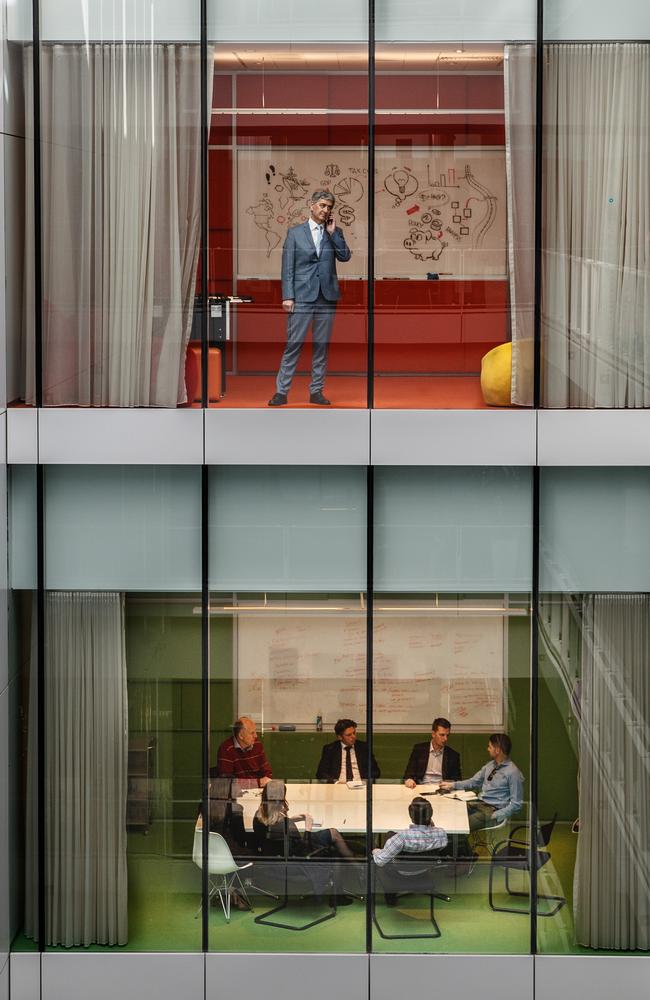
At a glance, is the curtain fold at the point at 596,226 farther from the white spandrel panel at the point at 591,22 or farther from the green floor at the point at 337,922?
the green floor at the point at 337,922

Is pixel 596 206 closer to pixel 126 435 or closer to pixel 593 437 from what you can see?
pixel 593 437

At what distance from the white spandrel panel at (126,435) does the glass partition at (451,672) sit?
176 centimetres

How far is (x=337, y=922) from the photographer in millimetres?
11633

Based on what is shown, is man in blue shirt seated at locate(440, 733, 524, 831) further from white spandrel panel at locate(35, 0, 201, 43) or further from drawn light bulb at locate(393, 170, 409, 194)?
white spandrel panel at locate(35, 0, 201, 43)

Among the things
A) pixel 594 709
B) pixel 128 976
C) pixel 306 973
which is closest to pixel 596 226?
pixel 594 709

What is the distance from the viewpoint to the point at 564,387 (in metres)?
11.4

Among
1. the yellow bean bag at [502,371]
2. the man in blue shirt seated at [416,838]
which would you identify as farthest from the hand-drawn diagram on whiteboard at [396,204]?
the man in blue shirt seated at [416,838]

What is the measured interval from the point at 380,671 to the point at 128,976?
3591 mm

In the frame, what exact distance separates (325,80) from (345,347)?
231 cm

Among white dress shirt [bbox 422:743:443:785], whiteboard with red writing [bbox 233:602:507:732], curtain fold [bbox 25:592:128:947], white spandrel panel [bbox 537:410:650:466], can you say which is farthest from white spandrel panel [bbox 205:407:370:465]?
white dress shirt [bbox 422:743:443:785]

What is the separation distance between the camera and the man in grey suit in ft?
37.1

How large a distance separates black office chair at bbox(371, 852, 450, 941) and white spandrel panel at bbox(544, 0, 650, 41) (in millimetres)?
7340

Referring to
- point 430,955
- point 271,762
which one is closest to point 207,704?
point 271,762

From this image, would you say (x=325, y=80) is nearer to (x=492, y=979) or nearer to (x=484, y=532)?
(x=484, y=532)
